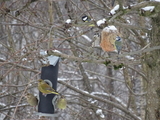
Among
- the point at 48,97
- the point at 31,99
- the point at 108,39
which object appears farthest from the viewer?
the point at 48,97

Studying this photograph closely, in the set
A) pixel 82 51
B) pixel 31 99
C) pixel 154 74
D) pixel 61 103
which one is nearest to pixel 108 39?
pixel 154 74

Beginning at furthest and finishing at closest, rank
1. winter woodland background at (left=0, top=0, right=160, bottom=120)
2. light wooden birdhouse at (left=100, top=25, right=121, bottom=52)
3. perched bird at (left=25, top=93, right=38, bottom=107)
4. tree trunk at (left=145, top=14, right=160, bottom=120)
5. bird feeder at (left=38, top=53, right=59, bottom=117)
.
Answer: bird feeder at (left=38, top=53, right=59, bottom=117) < perched bird at (left=25, top=93, right=38, bottom=107) < light wooden birdhouse at (left=100, top=25, right=121, bottom=52) < tree trunk at (left=145, top=14, right=160, bottom=120) < winter woodland background at (left=0, top=0, right=160, bottom=120)

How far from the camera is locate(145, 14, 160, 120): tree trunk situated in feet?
7.18

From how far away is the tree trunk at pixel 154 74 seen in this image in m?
2.19

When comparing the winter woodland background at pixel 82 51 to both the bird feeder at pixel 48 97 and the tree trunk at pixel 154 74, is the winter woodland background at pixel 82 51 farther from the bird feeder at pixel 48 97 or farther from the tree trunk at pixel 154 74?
the bird feeder at pixel 48 97

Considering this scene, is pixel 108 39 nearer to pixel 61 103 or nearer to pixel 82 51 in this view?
pixel 61 103

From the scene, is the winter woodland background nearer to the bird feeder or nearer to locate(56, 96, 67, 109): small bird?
the bird feeder

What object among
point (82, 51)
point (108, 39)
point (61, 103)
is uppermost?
point (108, 39)

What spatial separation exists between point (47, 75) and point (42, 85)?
0.38 meters

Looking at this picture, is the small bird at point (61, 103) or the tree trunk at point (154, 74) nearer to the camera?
the tree trunk at point (154, 74)

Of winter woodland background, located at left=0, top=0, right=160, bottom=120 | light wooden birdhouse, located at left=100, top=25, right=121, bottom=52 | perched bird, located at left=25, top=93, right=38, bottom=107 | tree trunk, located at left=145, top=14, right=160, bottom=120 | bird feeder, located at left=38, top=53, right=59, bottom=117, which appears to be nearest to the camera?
winter woodland background, located at left=0, top=0, right=160, bottom=120

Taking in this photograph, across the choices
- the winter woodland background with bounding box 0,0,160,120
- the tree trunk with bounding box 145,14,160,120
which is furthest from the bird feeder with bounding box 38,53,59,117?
the tree trunk with bounding box 145,14,160,120

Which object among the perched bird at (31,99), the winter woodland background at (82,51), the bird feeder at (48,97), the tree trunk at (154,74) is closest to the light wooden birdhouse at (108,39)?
the winter woodland background at (82,51)

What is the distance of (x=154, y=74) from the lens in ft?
7.28
